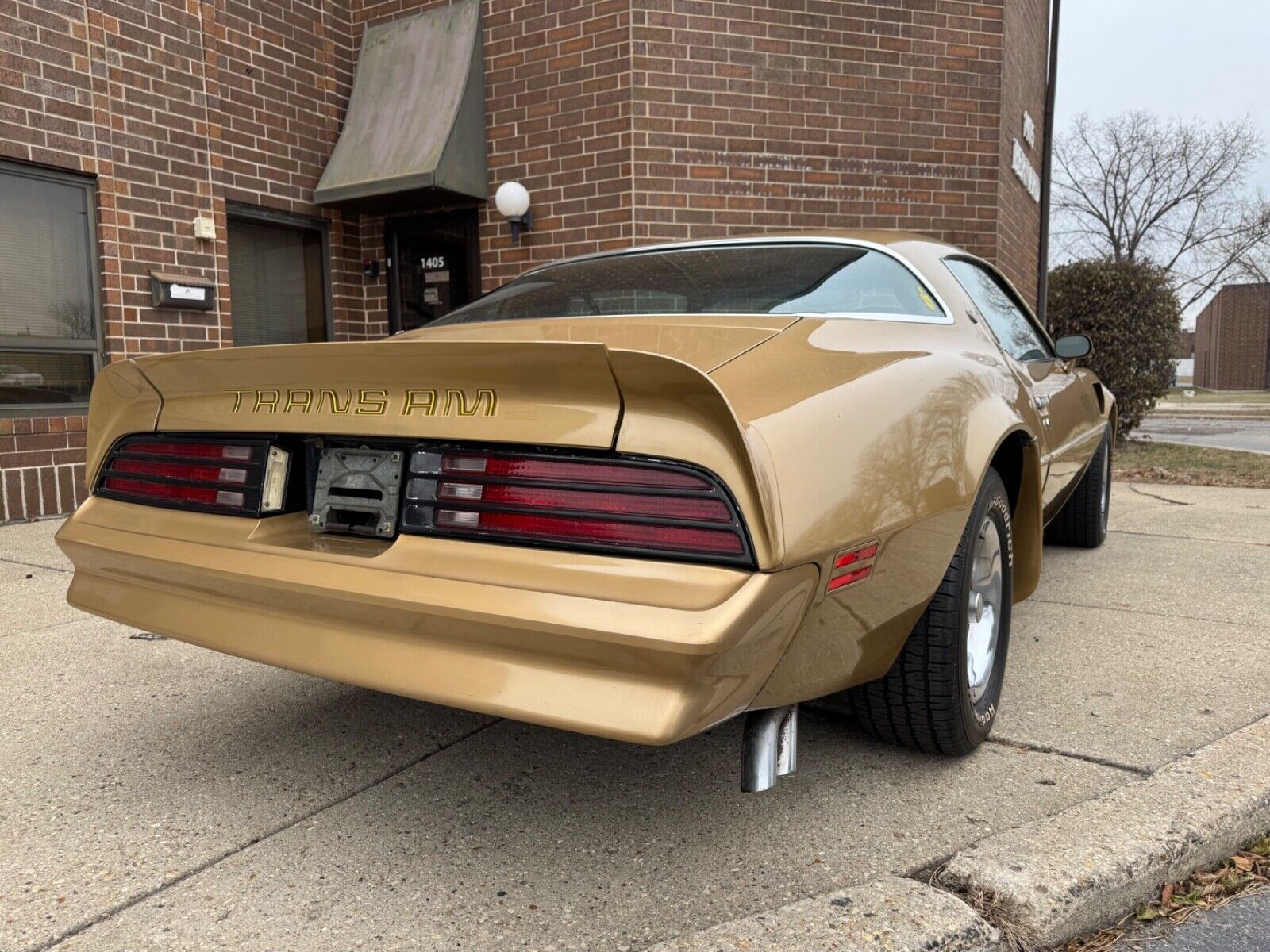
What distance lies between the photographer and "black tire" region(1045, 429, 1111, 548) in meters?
4.83

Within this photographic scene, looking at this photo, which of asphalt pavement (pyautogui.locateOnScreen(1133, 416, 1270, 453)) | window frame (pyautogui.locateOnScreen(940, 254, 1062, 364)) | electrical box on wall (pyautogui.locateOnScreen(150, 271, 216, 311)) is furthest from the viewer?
asphalt pavement (pyautogui.locateOnScreen(1133, 416, 1270, 453))

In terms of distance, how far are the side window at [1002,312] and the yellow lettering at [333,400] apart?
78.7 inches

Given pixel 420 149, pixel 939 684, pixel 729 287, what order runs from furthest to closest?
pixel 420 149
pixel 729 287
pixel 939 684

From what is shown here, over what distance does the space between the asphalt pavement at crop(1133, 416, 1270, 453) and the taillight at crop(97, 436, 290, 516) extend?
12.0m

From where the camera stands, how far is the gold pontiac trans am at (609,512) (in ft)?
5.10

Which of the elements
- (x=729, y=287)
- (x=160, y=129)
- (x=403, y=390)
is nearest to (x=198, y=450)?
(x=403, y=390)

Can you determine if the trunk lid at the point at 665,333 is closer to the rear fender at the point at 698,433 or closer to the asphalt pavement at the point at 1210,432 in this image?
the rear fender at the point at 698,433

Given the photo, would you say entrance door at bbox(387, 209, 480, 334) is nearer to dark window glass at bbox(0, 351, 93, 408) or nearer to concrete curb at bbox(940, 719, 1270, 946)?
dark window glass at bbox(0, 351, 93, 408)

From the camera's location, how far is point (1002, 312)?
140 inches

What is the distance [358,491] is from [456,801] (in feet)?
2.46

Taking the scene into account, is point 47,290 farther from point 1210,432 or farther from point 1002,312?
point 1210,432

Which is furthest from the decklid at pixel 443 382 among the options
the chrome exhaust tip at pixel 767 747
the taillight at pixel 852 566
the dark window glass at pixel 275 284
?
the dark window glass at pixel 275 284

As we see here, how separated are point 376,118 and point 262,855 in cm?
716

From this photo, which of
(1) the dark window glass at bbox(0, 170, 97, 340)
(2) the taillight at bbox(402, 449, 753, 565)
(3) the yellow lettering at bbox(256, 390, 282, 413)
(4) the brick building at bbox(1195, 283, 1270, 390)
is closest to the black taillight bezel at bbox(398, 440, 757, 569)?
(2) the taillight at bbox(402, 449, 753, 565)
